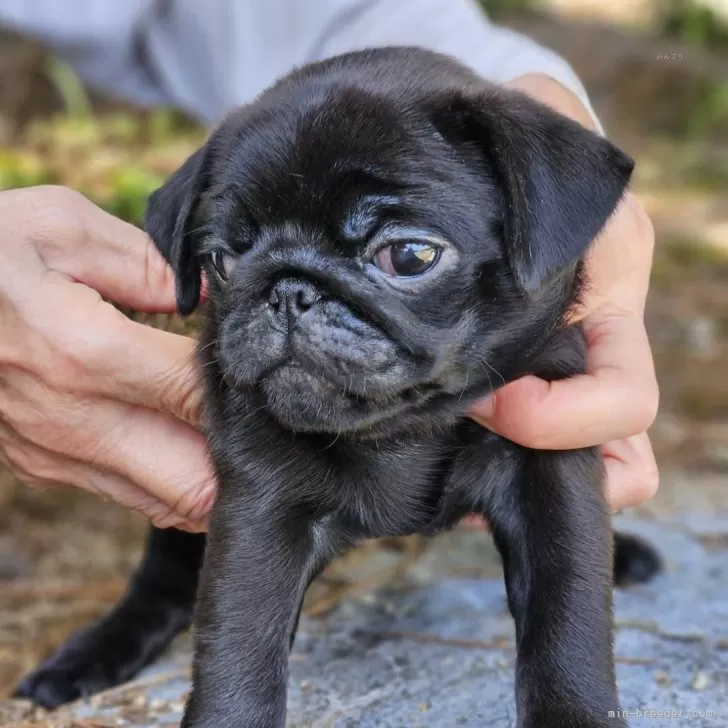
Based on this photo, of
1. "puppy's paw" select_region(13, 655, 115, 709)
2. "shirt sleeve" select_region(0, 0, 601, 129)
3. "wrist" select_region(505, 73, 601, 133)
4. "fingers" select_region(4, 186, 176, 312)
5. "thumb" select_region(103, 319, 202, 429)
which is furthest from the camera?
"shirt sleeve" select_region(0, 0, 601, 129)

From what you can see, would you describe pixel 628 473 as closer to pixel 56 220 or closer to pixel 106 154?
pixel 56 220

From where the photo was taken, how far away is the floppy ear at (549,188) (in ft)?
5.47

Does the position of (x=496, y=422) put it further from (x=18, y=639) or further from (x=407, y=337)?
(x=18, y=639)

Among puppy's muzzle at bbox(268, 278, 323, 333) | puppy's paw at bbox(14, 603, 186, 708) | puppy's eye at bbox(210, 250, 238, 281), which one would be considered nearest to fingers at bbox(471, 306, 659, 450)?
puppy's muzzle at bbox(268, 278, 323, 333)

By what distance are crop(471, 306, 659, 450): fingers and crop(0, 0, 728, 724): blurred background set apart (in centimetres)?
82

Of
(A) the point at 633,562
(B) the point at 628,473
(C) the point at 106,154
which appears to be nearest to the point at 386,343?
(B) the point at 628,473

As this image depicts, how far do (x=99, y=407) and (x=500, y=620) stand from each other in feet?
3.34

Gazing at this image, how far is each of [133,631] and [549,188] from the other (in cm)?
142

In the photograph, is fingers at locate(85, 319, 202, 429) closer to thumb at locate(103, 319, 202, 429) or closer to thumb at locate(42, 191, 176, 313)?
thumb at locate(103, 319, 202, 429)

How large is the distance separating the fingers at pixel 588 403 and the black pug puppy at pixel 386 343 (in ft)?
0.15

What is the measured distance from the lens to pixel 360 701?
6.75 feet

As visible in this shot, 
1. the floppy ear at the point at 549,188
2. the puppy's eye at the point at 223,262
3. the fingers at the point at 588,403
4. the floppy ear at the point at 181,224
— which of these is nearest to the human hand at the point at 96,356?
the floppy ear at the point at 181,224

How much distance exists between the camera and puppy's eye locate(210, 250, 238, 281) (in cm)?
188

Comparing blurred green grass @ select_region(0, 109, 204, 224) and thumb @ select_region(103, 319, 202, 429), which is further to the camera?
blurred green grass @ select_region(0, 109, 204, 224)
